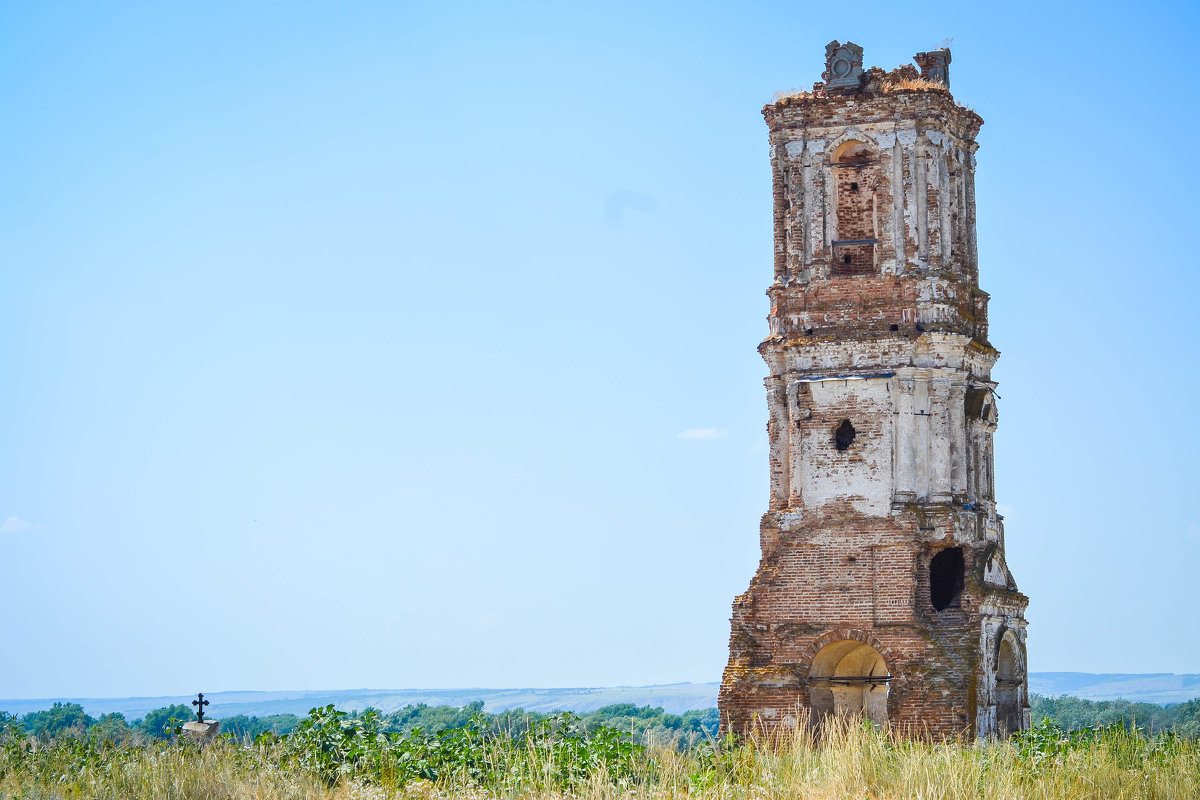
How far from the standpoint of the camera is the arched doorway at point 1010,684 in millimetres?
23781

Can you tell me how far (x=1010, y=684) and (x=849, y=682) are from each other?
247cm

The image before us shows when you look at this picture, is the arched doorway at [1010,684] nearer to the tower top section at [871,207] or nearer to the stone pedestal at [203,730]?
the tower top section at [871,207]

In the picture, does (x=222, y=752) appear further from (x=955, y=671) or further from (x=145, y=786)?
(x=955, y=671)

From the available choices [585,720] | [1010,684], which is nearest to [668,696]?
[585,720]

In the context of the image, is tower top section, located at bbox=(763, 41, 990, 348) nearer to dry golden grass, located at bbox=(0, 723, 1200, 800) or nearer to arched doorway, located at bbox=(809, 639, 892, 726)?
arched doorway, located at bbox=(809, 639, 892, 726)

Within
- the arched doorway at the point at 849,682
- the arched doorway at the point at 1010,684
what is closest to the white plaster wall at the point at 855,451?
the arched doorway at the point at 849,682

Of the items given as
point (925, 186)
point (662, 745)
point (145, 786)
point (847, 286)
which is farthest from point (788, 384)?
point (145, 786)

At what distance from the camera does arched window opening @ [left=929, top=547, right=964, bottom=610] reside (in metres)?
23.8

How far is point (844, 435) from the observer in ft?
78.6

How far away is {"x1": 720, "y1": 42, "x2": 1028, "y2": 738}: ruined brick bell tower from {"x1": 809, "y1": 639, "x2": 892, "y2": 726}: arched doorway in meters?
0.03

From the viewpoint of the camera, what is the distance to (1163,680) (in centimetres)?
15812

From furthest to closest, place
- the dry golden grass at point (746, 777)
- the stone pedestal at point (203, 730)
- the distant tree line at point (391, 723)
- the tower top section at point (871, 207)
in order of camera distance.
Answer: the tower top section at point (871, 207)
the stone pedestal at point (203, 730)
the distant tree line at point (391, 723)
the dry golden grass at point (746, 777)

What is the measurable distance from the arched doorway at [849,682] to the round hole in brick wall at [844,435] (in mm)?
2831

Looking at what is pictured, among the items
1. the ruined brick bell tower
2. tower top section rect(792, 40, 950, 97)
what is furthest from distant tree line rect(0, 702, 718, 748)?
tower top section rect(792, 40, 950, 97)
